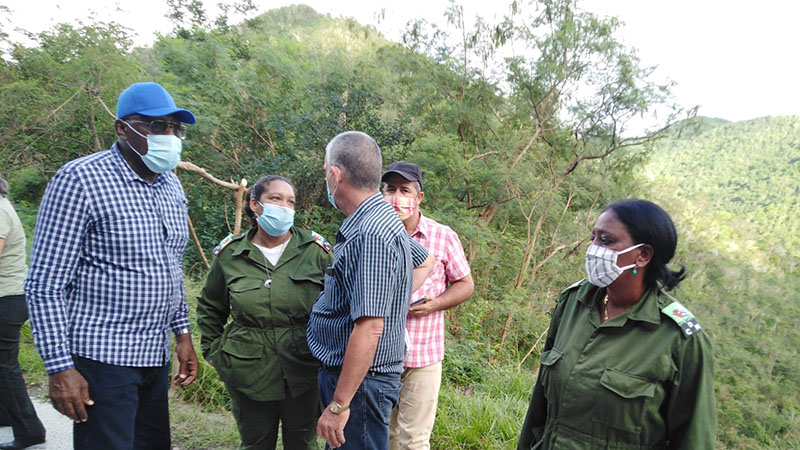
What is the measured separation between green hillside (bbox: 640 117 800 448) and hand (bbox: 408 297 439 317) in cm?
1211

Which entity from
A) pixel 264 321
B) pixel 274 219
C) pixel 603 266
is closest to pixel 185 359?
pixel 264 321

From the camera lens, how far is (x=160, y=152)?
2.27 m

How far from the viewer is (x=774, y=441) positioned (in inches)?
591

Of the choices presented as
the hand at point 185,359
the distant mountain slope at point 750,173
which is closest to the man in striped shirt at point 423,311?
the hand at point 185,359

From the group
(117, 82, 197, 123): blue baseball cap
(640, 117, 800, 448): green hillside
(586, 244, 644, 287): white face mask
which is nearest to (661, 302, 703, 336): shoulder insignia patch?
(586, 244, 644, 287): white face mask

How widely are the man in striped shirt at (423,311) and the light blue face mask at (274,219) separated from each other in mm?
618

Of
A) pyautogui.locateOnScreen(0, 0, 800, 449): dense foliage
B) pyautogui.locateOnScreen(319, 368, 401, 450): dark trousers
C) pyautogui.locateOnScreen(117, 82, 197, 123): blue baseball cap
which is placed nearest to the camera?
pyautogui.locateOnScreen(319, 368, 401, 450): dark trousers

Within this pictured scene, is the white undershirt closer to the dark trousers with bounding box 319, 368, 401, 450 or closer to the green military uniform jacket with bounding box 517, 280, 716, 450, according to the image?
the dark trousers with bounding box 319, 368, 401, 450

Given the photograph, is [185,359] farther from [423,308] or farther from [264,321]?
[423,308]

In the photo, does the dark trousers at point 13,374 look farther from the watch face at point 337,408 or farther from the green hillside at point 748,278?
the green hillside at point 748,278

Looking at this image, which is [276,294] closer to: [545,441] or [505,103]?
[545,441]

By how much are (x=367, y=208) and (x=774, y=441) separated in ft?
60.3

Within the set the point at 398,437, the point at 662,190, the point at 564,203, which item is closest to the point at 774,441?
the point at 564,203

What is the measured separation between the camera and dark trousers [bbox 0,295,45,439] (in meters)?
3.24
